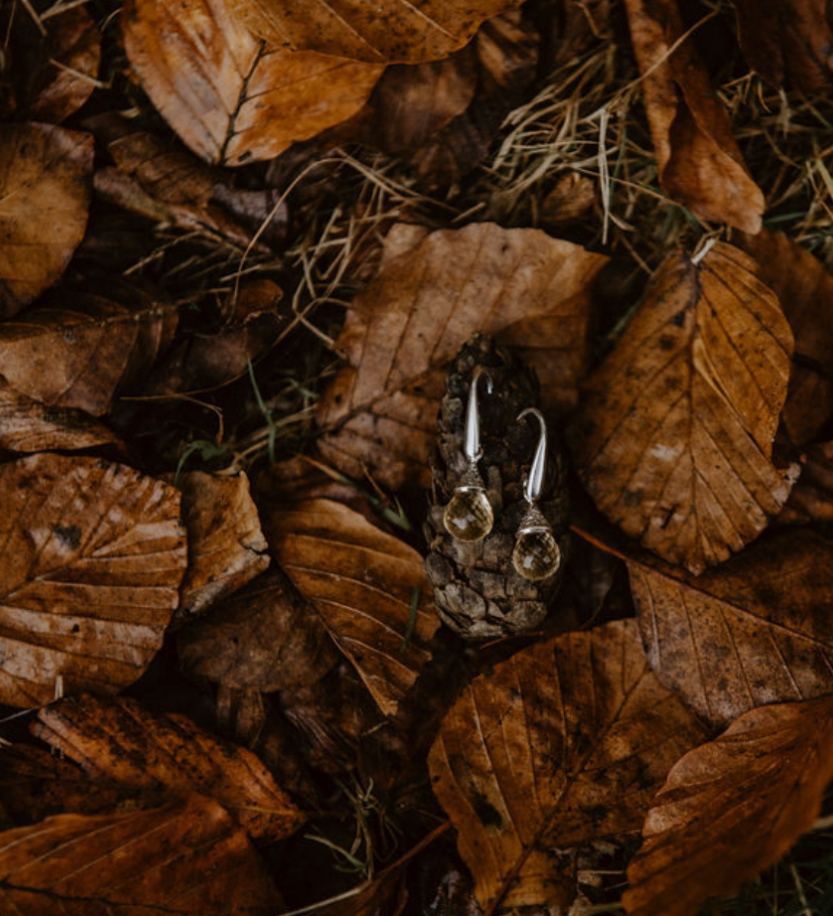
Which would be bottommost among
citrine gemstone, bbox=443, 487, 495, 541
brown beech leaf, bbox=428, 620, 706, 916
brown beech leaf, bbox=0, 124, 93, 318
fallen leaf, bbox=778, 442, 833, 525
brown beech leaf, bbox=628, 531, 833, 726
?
brown beech leaf, bbox=428, 620, 706, 916

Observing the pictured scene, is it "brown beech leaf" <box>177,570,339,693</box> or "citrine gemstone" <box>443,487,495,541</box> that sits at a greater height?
"citrine gemstone" <box>443,487,495,541</box>

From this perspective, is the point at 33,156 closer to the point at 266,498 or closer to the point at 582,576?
the point at 266,498

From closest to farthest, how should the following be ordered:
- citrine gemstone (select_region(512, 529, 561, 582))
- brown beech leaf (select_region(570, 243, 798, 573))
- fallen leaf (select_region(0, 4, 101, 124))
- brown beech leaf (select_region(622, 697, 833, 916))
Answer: brown beech leaf (select_region(622, 697, 833, 916))
citrine gemstone (select_region(512, 529, 561, 582))
brown beech leaf (select_region(570, 243, 798, 573))
fallen leaf (select_region(0, 4, 101, 124))

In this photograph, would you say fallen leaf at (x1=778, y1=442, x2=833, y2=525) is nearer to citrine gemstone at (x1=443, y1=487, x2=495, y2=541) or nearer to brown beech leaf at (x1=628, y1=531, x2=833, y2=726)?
brown beech leaf at (x1=628, y1=531, x2=833, y2=726)

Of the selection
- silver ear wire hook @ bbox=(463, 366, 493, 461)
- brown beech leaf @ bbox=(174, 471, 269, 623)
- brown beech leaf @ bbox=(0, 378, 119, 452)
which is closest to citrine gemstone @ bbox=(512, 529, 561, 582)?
silver ear wire hook @ bbox=(463, 366, 493, 461)

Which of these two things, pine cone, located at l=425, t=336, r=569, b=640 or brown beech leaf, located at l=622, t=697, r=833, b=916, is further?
pine cone, located at l=425, t=336, r=569, b=640

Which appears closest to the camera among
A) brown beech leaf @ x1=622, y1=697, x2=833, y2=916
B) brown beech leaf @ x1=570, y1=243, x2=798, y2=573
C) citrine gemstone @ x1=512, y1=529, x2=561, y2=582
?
brown beech leaf @ x1=622, y1=697, x2=833, y2=916

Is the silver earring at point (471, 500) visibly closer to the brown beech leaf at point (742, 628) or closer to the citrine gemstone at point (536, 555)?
the citrine gemstone at point (536, 555)

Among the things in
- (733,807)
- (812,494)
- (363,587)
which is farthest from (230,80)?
(733,807)
